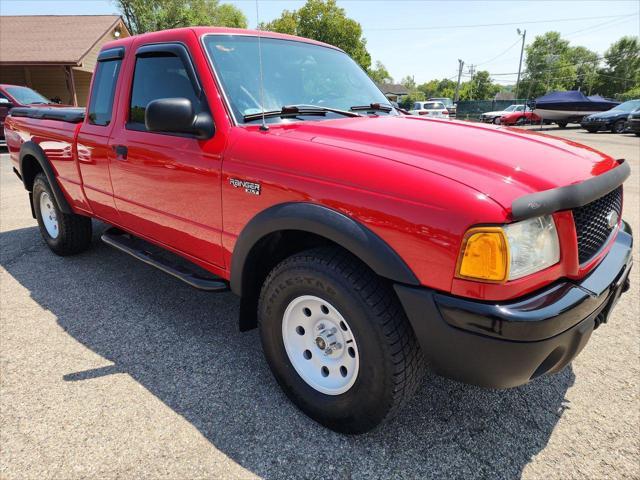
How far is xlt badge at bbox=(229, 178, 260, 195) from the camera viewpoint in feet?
7.07

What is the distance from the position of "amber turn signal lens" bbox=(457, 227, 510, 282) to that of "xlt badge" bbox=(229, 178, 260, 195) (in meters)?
1.06

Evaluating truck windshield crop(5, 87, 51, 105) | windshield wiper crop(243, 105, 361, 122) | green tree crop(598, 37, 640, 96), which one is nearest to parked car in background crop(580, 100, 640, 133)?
windshield wiper crop(243, 105, 361, 122)

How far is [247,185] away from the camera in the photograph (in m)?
2.19

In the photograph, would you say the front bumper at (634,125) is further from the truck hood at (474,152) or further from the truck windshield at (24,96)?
the truck windshield at (24,96)

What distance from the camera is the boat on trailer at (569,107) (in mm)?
24188

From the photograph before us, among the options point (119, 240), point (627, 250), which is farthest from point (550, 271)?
point (119, 240)

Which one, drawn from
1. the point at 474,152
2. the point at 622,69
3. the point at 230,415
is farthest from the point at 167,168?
the point at 622,69

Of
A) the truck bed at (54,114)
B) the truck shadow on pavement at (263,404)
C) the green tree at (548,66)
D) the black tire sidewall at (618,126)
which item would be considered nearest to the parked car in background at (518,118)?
the black tire sidewall at (618,126)

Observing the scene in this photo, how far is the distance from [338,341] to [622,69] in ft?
285

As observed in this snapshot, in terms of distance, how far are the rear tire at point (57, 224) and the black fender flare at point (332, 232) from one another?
2.83 metres

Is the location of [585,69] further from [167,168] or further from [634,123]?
[167,168]

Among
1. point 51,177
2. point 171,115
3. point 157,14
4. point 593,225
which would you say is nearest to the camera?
point 593,225

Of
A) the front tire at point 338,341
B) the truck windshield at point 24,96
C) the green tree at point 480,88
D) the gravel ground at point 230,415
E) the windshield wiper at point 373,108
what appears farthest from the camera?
the green tree at point 480,88

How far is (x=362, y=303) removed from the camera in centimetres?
180
